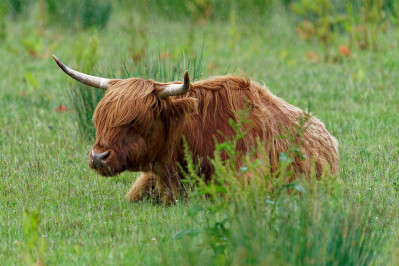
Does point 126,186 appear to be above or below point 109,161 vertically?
below

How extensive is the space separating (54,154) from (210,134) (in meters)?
2.23

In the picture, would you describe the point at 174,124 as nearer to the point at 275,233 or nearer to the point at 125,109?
the point at 125,109

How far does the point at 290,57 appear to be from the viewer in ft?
37.1

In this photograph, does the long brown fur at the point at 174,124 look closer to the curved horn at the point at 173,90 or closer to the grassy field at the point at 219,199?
the curved horn at the point at 173,90

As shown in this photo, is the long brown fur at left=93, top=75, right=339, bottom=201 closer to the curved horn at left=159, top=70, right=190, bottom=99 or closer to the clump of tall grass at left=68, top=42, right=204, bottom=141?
the curved horn at left=159, top=70, right=190, bottom=99

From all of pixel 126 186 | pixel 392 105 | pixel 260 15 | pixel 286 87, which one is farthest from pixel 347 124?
pixel 260 15

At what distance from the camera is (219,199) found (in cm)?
352

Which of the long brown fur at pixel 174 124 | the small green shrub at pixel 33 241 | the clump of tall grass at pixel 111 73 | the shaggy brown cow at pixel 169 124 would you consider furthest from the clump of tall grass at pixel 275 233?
the clump of tall grass at pixel 111 73

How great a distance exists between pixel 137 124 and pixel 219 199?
1.55 m

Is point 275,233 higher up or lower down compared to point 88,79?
lower down

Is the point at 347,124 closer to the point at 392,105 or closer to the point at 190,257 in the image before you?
the point at 392,105

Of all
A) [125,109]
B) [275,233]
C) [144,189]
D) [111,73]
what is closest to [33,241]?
[275,233]

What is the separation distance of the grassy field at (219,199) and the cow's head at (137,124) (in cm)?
39

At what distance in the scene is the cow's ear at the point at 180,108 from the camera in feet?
16.3
